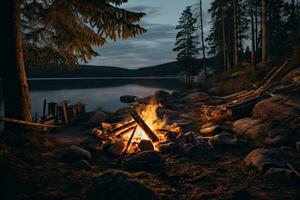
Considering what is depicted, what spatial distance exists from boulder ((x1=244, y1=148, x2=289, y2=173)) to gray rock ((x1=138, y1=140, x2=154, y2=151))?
3.38m

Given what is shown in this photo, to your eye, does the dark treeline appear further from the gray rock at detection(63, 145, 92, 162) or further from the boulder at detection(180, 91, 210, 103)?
the gray rock at detection(63, 145, 92, 162)

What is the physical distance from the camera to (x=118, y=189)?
648 cm

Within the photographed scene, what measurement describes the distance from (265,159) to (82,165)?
213 inches

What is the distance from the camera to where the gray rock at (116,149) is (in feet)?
35.8

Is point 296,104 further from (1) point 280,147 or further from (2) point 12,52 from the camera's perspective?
(2) point 12,52

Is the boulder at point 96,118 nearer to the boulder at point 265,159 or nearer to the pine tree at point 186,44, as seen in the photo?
the boulder at point 265,159

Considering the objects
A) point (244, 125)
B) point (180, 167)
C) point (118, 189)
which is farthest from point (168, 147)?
point (118, 189)

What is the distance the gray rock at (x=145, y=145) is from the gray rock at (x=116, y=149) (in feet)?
2.16

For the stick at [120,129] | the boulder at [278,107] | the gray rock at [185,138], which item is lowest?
the gray rock at [185,138]

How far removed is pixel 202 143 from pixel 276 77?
10.4 metres

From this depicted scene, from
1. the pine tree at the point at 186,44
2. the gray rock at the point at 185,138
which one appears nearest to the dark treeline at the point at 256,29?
the pine tree at the point at 186,44

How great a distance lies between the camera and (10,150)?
863 cm

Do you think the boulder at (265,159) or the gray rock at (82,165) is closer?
the boulder at (265,159)

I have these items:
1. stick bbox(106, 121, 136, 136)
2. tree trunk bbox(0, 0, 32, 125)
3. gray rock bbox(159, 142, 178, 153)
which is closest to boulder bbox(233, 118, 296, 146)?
gray rock bbox(159, 142, 178, 153)
